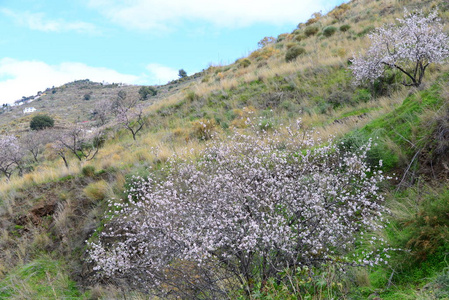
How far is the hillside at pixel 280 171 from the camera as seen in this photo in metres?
3.41

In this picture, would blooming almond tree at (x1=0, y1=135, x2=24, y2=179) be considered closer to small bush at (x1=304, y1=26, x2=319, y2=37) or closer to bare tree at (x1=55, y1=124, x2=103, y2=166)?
bare tree at (x1=55, y1=124, x2=103, y2=166)

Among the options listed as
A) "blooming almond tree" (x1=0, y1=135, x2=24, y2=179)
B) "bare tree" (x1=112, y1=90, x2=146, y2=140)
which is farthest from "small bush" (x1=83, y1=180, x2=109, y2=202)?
"blooming almond tree" (x1=0, y1=135, x2=24, y2=179)

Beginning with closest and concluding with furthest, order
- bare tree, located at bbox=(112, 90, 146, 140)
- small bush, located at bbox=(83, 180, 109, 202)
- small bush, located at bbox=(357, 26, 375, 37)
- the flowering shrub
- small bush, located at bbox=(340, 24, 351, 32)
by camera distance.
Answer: the flowering shrub < small bush, located at bbox=(83, 180, 109, 202) < small bush, located at bbox=(357, 26, 375, 37) < bare tree, located at bbox=(112, 90, 146, 140) < small bush, located at bbox=(340, 24, 351, 32)

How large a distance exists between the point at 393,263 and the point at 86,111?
59.3m

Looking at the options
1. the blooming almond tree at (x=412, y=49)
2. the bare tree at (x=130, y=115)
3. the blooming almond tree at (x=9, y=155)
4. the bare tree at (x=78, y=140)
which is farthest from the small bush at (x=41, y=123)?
the blooming almond tree at (x=412, y=49)

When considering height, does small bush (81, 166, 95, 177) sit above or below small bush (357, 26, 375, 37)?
below

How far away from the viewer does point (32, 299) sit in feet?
21.9

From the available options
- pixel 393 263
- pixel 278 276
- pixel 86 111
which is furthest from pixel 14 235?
pixel 86 111

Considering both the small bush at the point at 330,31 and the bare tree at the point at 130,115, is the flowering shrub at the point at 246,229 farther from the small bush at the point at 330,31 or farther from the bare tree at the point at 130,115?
the small bush at the point at 330,31

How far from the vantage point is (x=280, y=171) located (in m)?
4.43

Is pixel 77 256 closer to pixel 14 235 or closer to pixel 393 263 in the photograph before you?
pixel 14 235

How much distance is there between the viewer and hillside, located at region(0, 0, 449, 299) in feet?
11.2

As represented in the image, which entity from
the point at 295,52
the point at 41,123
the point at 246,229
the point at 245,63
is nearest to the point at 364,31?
the point at 295,52

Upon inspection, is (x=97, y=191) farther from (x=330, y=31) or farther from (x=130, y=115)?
(x=330, y=31)
